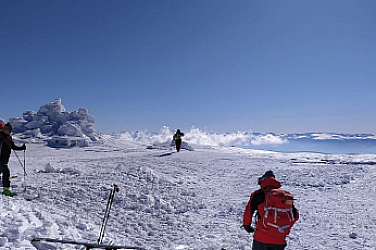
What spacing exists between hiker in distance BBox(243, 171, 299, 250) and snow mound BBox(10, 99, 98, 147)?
42676mm

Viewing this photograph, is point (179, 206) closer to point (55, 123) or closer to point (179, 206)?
point (179, 206)

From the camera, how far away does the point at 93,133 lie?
46812mm

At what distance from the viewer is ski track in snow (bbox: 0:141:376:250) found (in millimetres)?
6453

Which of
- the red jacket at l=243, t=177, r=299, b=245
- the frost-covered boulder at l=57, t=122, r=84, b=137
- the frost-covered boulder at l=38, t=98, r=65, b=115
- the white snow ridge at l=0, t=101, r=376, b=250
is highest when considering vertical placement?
the frost-covered boulder at l=38, t=98, r=65, b=115

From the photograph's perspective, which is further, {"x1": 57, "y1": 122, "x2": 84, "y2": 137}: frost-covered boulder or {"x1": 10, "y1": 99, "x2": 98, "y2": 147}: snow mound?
{"x1": 10, "y1": 99, "x2": 98, "y2": 147}: snow mound

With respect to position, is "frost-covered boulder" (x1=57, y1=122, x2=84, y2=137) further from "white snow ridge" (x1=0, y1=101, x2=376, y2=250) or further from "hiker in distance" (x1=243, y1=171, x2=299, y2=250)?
"hiker in distance" (x1=243, y1=171, x2=299, y2=250)

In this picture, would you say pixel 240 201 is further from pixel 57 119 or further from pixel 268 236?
pixel 57 119

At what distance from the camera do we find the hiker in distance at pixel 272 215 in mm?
3625

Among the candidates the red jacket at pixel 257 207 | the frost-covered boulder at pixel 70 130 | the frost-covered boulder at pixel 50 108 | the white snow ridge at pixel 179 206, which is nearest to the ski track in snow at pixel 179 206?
the white snow ridge at pixel 179 206

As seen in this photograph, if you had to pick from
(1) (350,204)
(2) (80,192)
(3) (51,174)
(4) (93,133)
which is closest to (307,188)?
(1) (350,204)

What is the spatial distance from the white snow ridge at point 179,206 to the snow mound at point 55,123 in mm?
34079

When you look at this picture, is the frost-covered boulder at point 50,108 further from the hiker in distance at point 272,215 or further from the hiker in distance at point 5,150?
the hiker in distance at point 272,215

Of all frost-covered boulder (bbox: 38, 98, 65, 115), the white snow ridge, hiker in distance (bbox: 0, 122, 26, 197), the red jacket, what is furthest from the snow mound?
the red jacket

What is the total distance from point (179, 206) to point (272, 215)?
6273mm
